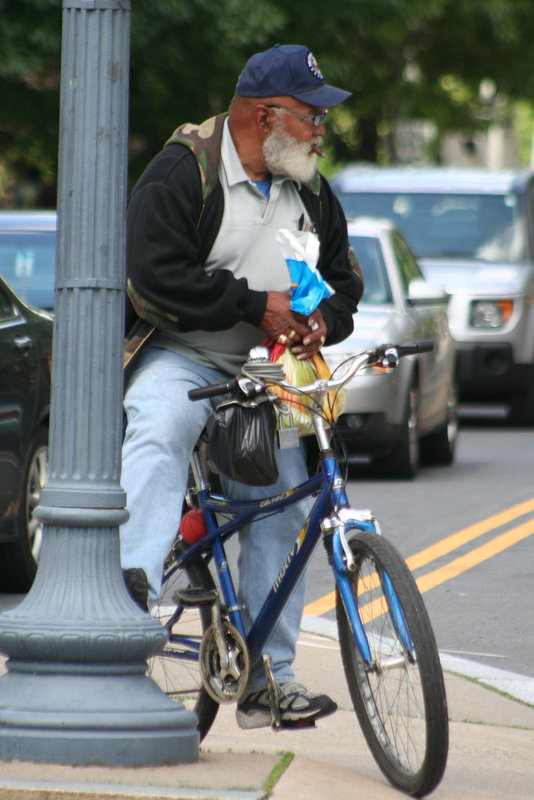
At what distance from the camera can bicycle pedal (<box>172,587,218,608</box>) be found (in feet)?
14.9

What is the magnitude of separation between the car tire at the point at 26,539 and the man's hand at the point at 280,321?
2902 mm

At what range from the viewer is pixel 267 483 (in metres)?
4.27

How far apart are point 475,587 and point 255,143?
356 centimetres

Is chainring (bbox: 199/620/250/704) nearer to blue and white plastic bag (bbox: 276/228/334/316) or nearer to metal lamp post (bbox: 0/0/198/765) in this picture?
metal lamp post (bbox: 0/0/198/765)

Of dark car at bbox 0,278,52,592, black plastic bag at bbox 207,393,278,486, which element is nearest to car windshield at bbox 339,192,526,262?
dark car at bbox 0,278,52,592

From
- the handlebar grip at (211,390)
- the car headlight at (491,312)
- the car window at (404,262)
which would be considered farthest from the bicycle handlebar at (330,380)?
the car headlight at (491,312)

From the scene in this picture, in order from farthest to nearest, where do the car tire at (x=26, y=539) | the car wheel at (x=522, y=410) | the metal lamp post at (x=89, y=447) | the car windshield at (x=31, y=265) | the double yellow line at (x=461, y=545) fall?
the car wheel at (x=522, y=410)
the car windshield at (x=31, y=265)
the double yellow line at (x=461, y=545)
the car tire at (x=26, y=539)
the metal lamp post at (x=89, y=447)

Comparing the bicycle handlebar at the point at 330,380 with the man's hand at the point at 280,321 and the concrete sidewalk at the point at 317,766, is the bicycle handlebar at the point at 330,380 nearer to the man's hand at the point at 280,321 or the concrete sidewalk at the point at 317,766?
the man's hand at the point at 280,321

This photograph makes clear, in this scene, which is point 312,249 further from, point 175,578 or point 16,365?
point 16,365

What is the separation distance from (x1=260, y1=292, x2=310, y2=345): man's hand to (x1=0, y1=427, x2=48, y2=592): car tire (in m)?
2.90

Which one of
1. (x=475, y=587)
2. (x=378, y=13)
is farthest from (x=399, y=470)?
(x=378, y=13)

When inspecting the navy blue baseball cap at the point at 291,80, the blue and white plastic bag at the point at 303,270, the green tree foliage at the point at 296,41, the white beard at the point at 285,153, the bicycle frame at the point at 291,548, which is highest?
the green tree foliage at the point at 296,41

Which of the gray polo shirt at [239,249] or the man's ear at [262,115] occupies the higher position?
the man's ear at [262,115]

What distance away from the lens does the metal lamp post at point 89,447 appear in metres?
3.89
